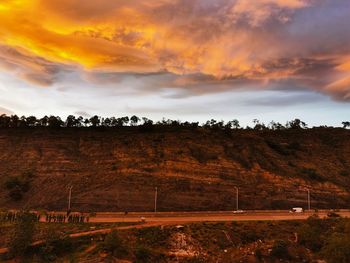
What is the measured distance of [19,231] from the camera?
4250cm

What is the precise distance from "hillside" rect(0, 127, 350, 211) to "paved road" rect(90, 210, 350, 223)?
5.12 metres

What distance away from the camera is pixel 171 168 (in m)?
78.0

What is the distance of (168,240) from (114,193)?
24935mm

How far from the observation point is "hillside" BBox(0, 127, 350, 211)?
69.0 m

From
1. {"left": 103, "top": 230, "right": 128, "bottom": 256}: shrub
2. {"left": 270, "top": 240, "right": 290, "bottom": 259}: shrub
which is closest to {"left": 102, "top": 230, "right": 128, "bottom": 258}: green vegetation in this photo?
{"left": 103, "top": 230, "right": 128, "bottom": 256}: shrub

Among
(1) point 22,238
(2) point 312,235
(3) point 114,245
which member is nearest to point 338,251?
(2) point 312,235

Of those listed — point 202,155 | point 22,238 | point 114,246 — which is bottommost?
point 114,246

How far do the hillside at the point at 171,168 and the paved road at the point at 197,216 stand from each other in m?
5.12

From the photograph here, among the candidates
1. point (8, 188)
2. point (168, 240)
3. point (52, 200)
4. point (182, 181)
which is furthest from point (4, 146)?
point (168, 240)

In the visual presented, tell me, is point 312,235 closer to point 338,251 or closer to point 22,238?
point 338,251

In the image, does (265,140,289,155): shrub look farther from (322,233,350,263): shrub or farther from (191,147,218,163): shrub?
(322,233,350,263): shrub

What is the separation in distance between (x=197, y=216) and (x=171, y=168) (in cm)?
1968

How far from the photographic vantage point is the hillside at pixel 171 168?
226 feet

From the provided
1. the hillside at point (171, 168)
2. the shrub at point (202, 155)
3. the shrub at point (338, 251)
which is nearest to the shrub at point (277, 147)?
the hillside at point (171, 168)
